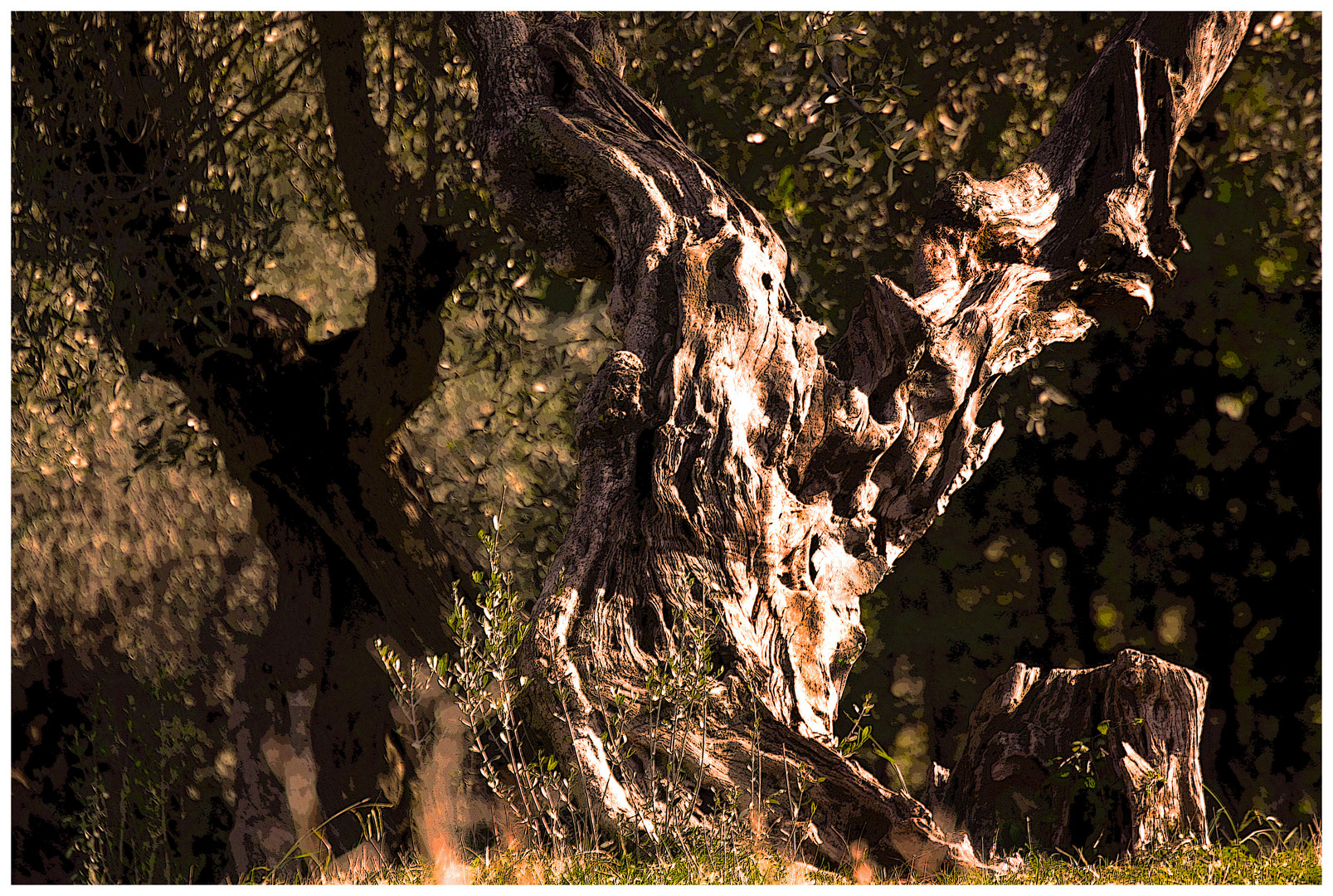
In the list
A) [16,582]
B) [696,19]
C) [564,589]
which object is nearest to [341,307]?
[696,19]

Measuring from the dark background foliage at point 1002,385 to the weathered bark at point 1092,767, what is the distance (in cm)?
292

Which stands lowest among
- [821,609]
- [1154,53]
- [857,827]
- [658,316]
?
[857,827]

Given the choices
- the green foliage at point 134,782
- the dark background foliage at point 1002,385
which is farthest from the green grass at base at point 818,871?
the green foliage at point 134,782

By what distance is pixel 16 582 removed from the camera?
34.0 ft

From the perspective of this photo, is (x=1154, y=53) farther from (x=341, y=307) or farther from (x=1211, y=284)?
(x=341, y=307)

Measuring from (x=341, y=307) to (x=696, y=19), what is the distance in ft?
13.0

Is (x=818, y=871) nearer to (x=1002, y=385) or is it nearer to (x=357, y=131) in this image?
(x=1002, y=385)

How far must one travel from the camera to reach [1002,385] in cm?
744

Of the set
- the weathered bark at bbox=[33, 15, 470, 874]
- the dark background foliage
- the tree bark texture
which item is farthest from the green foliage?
the tree bark texture

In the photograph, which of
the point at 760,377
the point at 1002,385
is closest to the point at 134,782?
the point at 760,377

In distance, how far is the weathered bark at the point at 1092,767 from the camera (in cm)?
449

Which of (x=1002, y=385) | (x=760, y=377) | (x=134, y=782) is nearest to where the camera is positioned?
(x=760, y=377)

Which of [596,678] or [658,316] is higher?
[658,316]

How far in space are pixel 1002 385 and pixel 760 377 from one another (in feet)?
11.1
